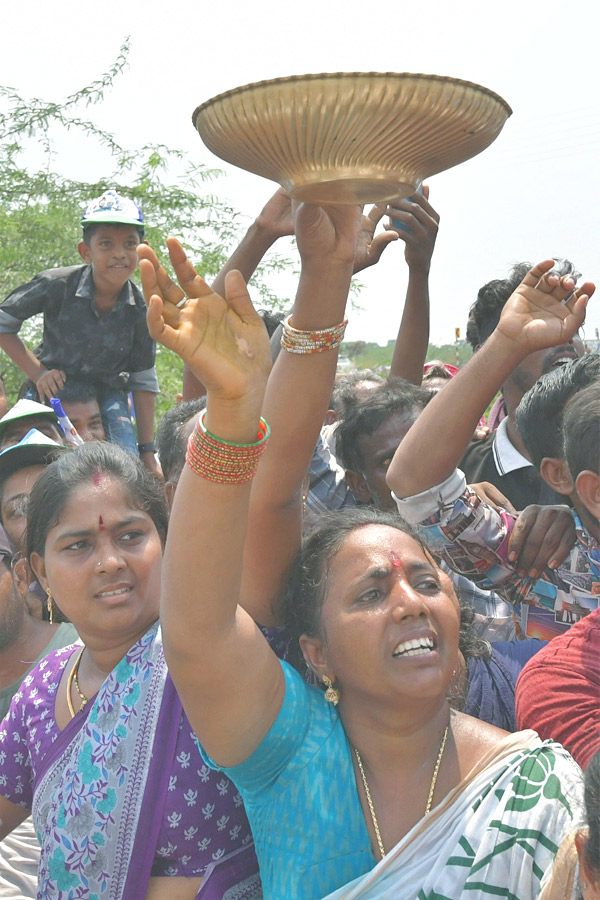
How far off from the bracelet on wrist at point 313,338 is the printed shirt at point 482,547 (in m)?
0.60

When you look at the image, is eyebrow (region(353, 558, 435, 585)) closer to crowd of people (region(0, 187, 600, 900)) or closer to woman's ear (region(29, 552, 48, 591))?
crowd of people (region(0, 187, 600, 900))

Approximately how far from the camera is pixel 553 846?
1778mm

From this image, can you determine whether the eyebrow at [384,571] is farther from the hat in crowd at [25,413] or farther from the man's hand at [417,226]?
the hat in crowd at [25,413]

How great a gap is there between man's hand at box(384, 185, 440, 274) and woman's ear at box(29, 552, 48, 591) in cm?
141

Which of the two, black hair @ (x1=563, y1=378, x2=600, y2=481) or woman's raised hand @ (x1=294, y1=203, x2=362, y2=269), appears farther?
black hair @ (x1=563, y1=378, x2=600, y2=481)

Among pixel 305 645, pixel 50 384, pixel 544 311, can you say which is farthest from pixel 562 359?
pixel 50 384

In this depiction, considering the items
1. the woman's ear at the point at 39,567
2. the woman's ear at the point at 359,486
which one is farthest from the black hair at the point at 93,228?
the woman's ear at the point at 39,567

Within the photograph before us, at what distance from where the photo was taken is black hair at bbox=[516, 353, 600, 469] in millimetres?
2557

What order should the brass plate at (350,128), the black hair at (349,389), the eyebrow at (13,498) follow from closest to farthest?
1. the brass plate at (350,128)
2. the eyebrow at (13,498)
3. the black hair at (349,389)

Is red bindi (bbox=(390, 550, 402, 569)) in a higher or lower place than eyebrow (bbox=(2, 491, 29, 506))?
higher

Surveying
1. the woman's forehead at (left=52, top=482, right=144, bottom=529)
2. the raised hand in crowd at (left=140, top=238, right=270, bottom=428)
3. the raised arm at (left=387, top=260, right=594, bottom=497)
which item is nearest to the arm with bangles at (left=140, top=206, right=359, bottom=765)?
the raised hand in crowd at (left=140, top=238, right=270, bottom=428)

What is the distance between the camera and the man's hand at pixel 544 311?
2.31 m

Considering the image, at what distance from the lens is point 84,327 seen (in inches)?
197

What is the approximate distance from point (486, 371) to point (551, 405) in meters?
0.31
